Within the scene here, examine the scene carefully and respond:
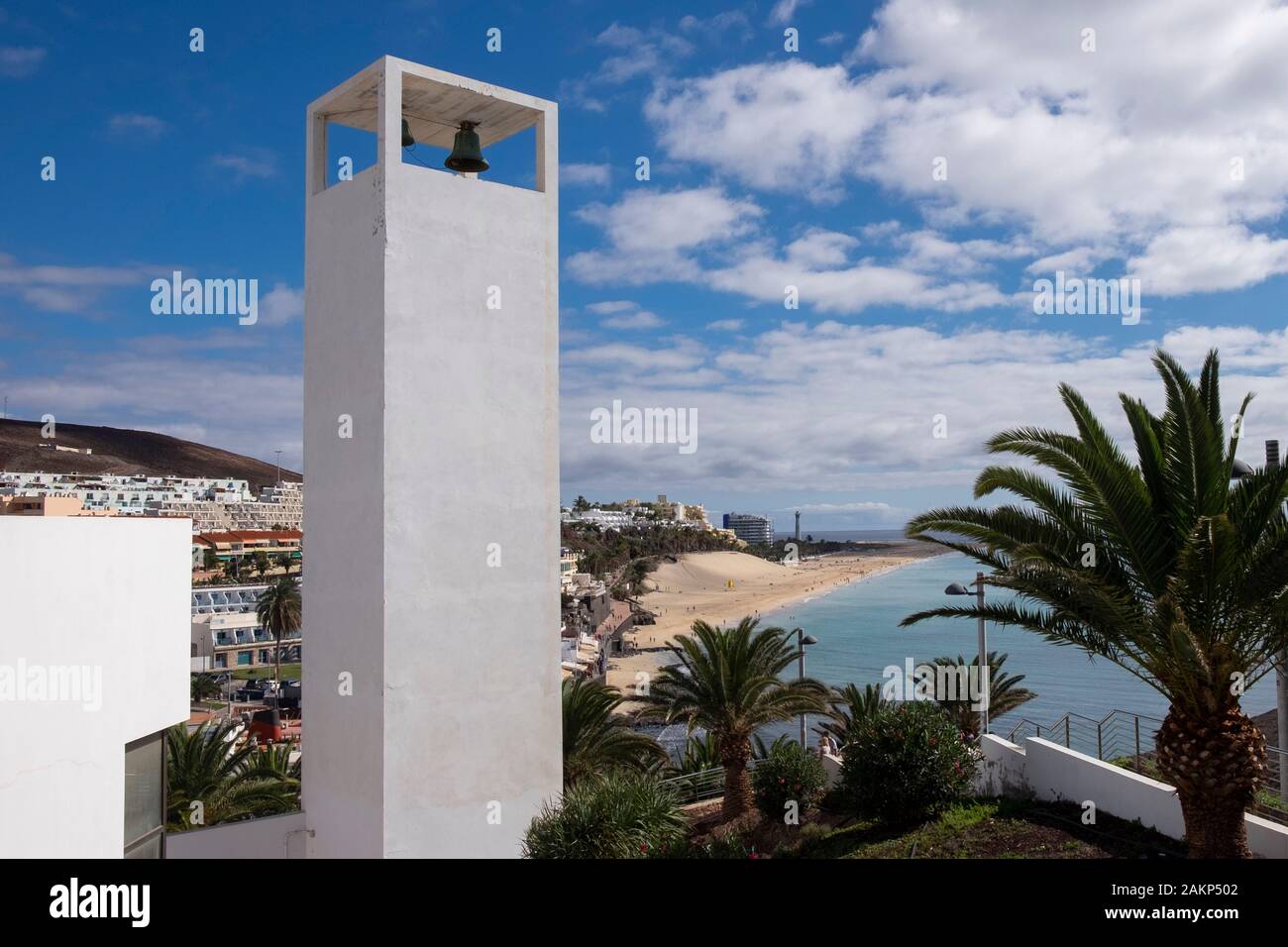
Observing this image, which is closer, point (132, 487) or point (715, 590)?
point (132, 487)

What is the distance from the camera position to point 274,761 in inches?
912

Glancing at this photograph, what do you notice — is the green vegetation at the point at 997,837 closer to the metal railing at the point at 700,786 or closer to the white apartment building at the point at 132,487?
the metal railing at the point at 700,786

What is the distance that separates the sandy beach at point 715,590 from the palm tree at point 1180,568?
57.6 meters

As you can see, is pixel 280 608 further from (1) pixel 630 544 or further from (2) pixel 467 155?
(1) pixel 630 544

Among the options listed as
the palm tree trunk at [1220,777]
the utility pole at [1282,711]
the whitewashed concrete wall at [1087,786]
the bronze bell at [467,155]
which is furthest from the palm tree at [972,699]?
the bronze bell at [467,155]

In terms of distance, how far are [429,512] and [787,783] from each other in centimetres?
863

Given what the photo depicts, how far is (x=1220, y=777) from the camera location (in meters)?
10.2

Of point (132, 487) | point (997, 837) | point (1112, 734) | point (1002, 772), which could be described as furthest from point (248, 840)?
point (132, 487)

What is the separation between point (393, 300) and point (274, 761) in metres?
15.3

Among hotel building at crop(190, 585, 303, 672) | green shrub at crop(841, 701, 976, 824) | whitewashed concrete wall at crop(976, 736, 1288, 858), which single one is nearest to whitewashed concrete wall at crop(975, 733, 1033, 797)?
whitewashed concrete wall at crop(976, 736, 1288, 858)

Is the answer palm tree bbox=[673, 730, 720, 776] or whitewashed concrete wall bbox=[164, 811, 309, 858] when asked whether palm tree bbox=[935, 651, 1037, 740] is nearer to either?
palm tree bbox=[673, 730, 720, 776]

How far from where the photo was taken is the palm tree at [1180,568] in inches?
391
